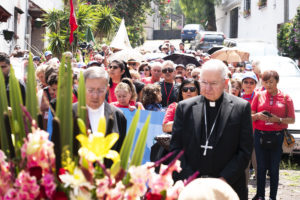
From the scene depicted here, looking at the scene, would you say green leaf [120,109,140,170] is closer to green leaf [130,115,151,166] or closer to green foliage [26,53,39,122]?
green leaf [130,115,151,166]

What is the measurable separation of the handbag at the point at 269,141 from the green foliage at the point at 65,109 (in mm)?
5435

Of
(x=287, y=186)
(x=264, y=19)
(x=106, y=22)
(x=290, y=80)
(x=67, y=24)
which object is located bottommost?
Answer: (x=287, y=186)

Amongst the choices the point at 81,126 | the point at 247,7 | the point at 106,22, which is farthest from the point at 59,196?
the point at 247,7

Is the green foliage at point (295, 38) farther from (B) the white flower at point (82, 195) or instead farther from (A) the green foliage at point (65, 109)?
(B) the white flower at point (82, 195)

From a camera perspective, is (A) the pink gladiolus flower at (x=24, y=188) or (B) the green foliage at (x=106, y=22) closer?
(A) the pink gladiolus flower at (x=24, y=188)

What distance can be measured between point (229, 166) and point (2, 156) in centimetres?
250

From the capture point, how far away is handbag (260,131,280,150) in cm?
686

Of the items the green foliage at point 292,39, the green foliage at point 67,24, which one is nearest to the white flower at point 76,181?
the green foliage at point 67,24

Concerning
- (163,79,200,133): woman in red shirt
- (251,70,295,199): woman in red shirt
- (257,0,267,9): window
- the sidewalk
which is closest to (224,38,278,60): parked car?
(257,0,267,9): window

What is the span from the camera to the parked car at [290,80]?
31.5 ft

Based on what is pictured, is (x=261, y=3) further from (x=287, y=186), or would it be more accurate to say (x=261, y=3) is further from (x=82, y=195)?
(x=82, y=195)

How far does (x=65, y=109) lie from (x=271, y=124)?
5.54 m

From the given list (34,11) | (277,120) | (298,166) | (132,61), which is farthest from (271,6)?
(277,120)

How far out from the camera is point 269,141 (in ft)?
22.5
